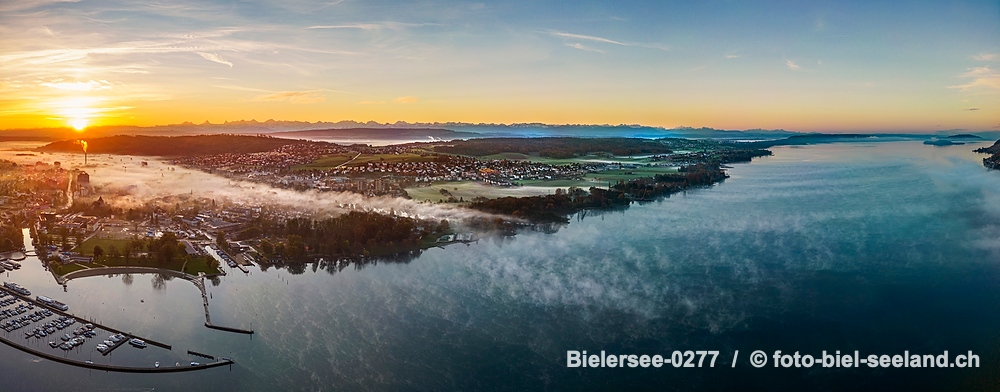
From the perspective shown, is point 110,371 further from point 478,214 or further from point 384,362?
point 478,214

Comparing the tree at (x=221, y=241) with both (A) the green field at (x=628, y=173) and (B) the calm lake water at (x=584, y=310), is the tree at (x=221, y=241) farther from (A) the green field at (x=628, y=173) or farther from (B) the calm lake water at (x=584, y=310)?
(A) the green field at (x=628, y=173)

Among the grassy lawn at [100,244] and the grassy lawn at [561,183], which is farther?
the grassy lawn at [561,183]

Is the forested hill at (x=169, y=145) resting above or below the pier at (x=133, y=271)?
above

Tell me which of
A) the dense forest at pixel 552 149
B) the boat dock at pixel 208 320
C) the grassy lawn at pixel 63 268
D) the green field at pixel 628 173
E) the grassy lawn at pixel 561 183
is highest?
the dense forest at pixel 552 149

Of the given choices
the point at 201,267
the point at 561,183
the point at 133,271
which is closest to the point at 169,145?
the point at 561,183

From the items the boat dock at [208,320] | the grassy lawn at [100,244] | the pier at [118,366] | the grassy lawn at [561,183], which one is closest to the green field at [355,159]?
the grassy lawn at [561,183]

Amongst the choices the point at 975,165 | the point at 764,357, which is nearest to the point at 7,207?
the point at 764,357

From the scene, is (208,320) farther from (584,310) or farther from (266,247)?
(584,310)
